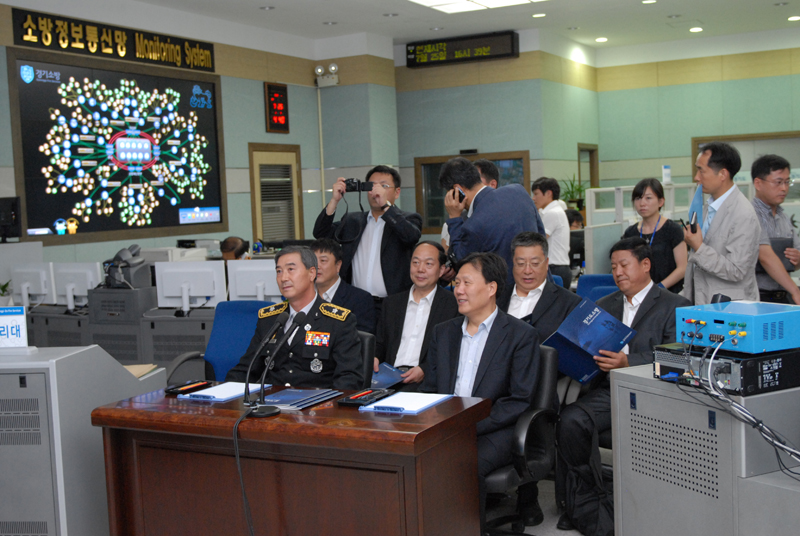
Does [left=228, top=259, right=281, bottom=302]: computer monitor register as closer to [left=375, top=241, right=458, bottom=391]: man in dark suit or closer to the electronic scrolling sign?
[left=375, top=241, right=458, bottom=391]: man in dark suit

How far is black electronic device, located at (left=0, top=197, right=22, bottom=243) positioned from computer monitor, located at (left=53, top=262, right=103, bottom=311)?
0.96 m

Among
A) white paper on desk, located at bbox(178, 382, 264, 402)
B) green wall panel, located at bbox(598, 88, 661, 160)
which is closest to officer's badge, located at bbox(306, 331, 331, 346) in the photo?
white paper on desk, located at bbox(178, 382, 264, 402)

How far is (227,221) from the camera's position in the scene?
8.77 meters

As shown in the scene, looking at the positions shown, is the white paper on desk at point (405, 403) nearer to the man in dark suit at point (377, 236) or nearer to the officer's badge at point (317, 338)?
the officer's badge at point (317, 338)

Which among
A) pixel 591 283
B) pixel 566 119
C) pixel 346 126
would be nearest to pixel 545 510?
pixel 591 283

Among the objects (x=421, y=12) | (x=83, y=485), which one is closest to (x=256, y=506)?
(x=83, y=485)

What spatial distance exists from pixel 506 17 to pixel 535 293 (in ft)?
21.8

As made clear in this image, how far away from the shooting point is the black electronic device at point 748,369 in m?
2.14

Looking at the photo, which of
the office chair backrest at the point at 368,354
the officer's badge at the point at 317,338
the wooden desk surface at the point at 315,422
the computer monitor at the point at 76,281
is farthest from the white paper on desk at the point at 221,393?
the computer monitor at the point at 76,281

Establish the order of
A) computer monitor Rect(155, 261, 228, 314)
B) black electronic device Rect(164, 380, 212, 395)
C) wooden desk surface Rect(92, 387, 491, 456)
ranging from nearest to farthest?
wooden desk surface Rect(92, 387, 491, 456) → black electronic device Rect(164, 380, 212, 395) → computer monitor Rect(155, 261, 228, 314)

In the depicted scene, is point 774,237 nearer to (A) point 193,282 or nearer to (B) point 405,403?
(B) point 405,403

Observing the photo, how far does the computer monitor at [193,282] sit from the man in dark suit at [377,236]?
1.03 meters

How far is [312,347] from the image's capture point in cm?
311

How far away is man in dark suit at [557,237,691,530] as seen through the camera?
9.93 feet
